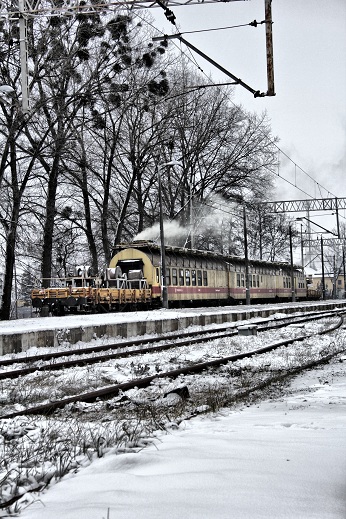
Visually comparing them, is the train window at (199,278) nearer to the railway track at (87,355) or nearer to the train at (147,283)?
the train at (147,283)

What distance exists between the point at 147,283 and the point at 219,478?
2807 cm

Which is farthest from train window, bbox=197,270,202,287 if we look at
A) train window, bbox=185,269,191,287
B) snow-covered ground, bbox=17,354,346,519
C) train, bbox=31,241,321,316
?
snow-covered ground, bbox=17,354,346,519

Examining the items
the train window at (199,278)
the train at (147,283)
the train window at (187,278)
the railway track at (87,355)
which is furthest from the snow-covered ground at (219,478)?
the train window at (199,278)

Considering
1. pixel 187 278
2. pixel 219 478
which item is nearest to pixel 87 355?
pixel 219 478

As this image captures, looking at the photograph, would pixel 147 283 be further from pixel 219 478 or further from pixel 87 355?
pixel 219 478

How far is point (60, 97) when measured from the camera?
91.0 feet

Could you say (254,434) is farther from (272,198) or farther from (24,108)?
(272,198)

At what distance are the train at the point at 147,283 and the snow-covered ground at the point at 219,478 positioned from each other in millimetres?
22292

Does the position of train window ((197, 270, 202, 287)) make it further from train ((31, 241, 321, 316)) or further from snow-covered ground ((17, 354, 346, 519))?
snow-covered ground ((17, 354, 346, 519))

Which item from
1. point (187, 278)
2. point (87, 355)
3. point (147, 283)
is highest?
point (187, 278)

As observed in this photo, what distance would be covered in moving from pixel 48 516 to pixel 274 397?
16.5 feet

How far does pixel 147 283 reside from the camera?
3167 centimetres

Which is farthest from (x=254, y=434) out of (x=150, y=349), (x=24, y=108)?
(x=24, y=108)

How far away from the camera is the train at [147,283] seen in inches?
1093
